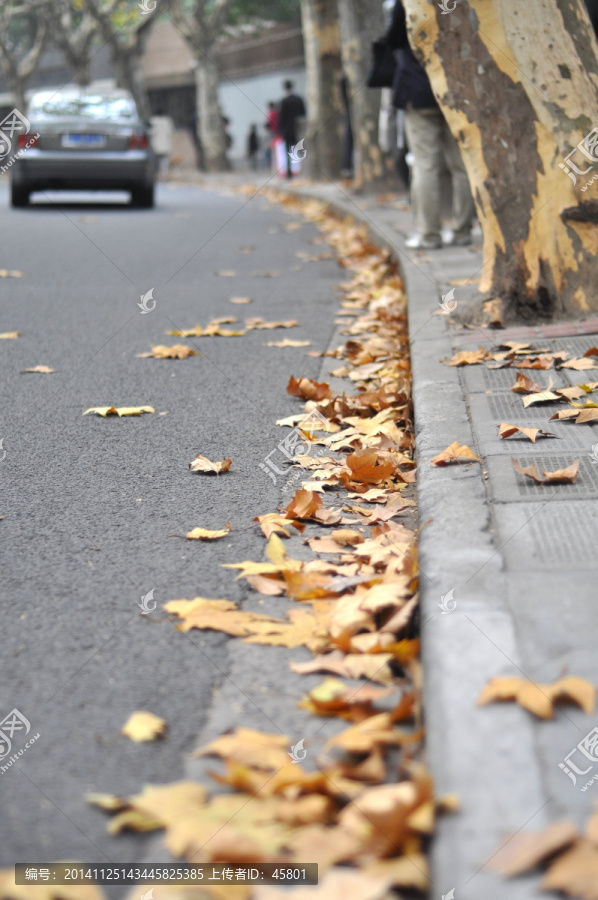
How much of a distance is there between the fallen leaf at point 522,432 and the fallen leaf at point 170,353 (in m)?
2.42

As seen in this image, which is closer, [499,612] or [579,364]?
[499,612]

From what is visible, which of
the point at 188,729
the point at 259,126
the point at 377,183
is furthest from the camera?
the point at 259,126

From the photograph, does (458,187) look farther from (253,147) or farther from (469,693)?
(253,147)

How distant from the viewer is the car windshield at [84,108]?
14552mm

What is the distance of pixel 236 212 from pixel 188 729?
13.6m

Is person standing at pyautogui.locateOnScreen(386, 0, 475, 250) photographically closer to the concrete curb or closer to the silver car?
the concrete curb

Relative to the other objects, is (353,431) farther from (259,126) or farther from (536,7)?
(259,126)

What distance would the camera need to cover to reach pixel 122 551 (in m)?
2.85

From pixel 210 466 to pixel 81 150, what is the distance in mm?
11792

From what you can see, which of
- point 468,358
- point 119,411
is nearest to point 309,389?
point 468,358

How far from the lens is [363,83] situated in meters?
13.9

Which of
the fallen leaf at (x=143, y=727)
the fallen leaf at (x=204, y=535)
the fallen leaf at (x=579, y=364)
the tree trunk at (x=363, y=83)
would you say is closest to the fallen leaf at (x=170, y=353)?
the fallen leaf at (x=579, y=364)

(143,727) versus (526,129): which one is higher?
(526,129)

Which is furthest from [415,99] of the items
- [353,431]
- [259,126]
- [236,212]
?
[259,126]
